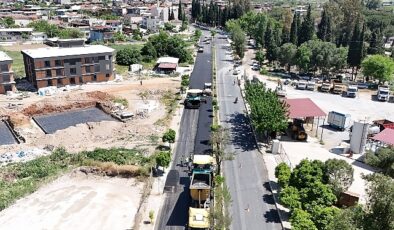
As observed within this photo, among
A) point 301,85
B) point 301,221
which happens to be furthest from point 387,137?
point 301,85

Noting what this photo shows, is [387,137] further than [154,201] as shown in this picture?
Yes

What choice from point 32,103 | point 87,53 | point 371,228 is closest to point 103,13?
point 87,53

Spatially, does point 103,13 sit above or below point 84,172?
above

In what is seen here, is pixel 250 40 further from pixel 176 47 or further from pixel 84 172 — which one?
pixel 84 172

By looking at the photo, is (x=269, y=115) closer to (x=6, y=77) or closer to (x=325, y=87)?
(x=325, y=87)

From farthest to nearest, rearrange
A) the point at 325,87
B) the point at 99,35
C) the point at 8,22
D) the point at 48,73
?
1. the point at 8,22
2. the point at 99,35
3. the point at 325,87
4. the point at 48,73

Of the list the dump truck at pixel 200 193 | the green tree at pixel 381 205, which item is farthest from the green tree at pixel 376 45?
the green tree at pixel 381 205

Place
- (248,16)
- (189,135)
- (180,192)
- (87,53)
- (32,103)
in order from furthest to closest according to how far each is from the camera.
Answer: (248,16)
(87,53)
(32,103)
(189,135)
(180,192)
